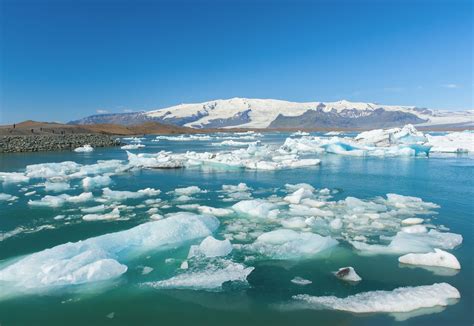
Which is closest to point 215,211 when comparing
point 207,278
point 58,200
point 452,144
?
point 207,278

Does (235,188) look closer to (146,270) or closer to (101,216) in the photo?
(101,216)

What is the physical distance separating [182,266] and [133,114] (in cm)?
20085

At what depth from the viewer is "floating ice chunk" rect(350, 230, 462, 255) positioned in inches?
205

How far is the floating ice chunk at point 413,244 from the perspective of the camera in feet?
17.1

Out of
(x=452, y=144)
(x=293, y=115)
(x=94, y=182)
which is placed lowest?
(x=94, y=182)

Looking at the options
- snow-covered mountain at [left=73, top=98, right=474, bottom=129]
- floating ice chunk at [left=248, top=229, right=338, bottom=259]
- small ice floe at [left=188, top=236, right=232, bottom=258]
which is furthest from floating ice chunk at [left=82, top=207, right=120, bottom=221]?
snow-covered mountain at [left=73, top=98, right=474, bottom=129]

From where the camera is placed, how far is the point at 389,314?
364cm

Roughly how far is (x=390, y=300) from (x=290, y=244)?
172cm

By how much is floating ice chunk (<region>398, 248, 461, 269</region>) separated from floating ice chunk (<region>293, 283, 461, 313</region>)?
2.39ft

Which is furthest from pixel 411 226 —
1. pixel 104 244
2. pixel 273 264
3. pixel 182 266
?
pixel 104 244

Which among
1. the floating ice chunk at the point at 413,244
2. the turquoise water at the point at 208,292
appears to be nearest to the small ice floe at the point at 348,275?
the turquoise water at the point at 208,292

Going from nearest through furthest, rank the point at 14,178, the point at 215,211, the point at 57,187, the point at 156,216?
the point at 156,216 → the point at 215,211 → the point at 57,187 → the point at 14,178

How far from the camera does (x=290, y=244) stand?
17.5 feet

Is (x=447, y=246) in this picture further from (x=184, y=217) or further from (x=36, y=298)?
(x=36, y=298)
